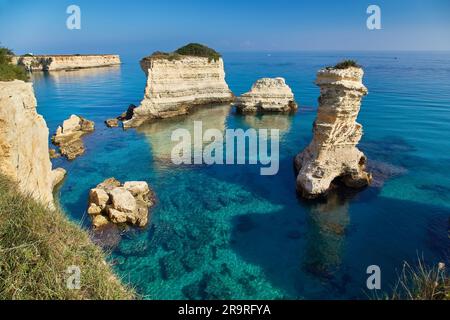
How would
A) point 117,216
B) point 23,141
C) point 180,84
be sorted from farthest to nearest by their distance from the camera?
point 180,84
point 117,216
point 23,141

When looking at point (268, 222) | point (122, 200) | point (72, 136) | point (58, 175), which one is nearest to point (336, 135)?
point (268, 222)

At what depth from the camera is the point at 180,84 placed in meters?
37.4

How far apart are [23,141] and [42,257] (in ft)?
20.9

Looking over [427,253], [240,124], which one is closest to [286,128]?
[240,124]

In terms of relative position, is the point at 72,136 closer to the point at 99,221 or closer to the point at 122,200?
the point at 122,200

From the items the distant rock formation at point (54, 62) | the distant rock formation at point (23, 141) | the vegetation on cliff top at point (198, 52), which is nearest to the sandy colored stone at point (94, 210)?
the distant rock formation at point (23, 141)

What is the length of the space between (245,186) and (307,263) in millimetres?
7166

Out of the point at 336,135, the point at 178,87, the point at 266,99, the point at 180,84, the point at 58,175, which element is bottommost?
the point at 58,175

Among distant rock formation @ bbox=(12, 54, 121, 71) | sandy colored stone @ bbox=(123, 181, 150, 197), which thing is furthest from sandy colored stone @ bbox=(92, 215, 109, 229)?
distant rock formation @ bbox=(12, 54, 121, 71)

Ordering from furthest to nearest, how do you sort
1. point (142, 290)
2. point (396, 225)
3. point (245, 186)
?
point (245, 186)
point (396, 225)
point (142, 290)

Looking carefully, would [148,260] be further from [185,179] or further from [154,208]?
[185,179]

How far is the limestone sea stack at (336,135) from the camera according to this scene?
51.6 ft

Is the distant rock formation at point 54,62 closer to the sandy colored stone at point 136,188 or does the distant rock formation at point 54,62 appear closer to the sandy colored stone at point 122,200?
the sandy colored stone at point 136,188
